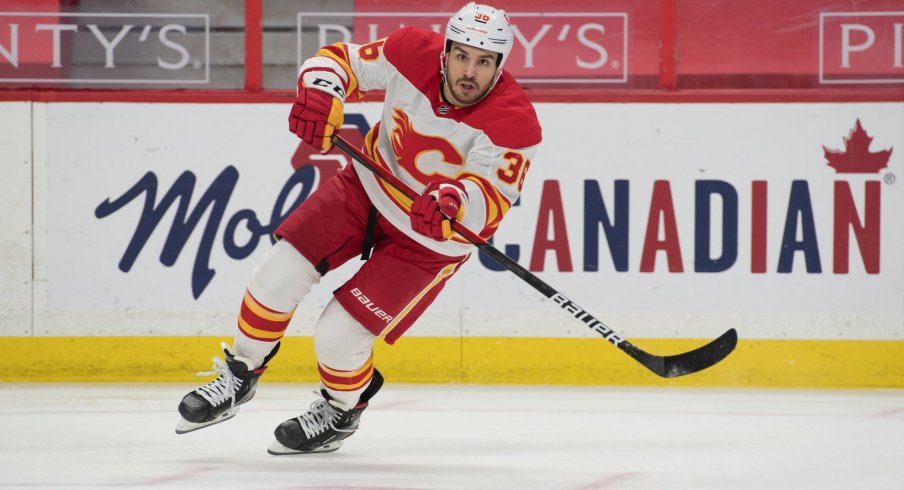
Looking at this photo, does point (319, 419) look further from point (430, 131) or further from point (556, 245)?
point (556, 245)

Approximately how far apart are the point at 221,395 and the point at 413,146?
2.55ft

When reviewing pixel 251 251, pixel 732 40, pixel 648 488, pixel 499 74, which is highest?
pixel 732 40

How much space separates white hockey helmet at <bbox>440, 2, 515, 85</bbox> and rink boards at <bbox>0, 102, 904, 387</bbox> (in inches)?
69.9

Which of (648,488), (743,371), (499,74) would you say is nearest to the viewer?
(648,488)

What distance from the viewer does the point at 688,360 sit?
3475 mm

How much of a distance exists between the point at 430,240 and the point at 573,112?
186cm

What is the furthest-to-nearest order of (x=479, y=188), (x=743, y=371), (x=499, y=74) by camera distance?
(x=743, y=371)
(x=499, y=74)
(x=479, y=188)

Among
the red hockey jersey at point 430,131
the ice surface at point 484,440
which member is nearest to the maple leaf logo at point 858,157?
the ice surface at point 484,440

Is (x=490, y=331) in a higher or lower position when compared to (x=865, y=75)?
lower

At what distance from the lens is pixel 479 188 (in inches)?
121

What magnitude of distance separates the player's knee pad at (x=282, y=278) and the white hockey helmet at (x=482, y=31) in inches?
23.9

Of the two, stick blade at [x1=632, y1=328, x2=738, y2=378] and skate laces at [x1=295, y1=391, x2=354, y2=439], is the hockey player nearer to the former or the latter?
skate laces at [x1=295, y1=391, x2=354, y2=439]

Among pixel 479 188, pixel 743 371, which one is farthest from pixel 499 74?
pixel 743 371

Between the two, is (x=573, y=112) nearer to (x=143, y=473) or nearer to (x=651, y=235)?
(x=651, y=235)
